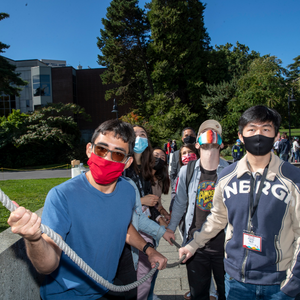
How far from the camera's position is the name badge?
1.83 m

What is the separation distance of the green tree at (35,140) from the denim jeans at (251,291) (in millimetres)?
25172

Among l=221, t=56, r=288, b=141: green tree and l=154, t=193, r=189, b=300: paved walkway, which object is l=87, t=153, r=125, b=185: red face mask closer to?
l=154, t=193, r=189, b=300: paved walkway

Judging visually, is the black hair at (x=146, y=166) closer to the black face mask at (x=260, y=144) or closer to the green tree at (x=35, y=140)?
the black face mask at (x=260, y=144)

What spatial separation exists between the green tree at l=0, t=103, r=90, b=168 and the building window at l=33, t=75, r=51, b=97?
7781mm

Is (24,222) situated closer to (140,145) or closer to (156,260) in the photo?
(156,260)

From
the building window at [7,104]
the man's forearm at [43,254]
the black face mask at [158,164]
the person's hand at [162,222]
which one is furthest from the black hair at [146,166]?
the building window at [7,104]

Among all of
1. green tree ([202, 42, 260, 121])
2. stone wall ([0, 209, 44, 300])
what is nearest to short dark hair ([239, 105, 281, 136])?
stone wall ([0, 209, 44, 300])

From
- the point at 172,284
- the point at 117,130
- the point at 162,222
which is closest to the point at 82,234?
the point at 117,130

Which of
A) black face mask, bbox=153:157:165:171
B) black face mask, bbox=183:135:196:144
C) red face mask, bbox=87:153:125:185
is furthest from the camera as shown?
black face mask, bbox=183:135:196:144

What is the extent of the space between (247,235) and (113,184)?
3.63 feet

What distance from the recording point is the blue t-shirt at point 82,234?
5.21ft

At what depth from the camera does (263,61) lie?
2512 cm

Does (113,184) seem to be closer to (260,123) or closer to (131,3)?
(260,123)

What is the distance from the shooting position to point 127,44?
27578 millimetres
